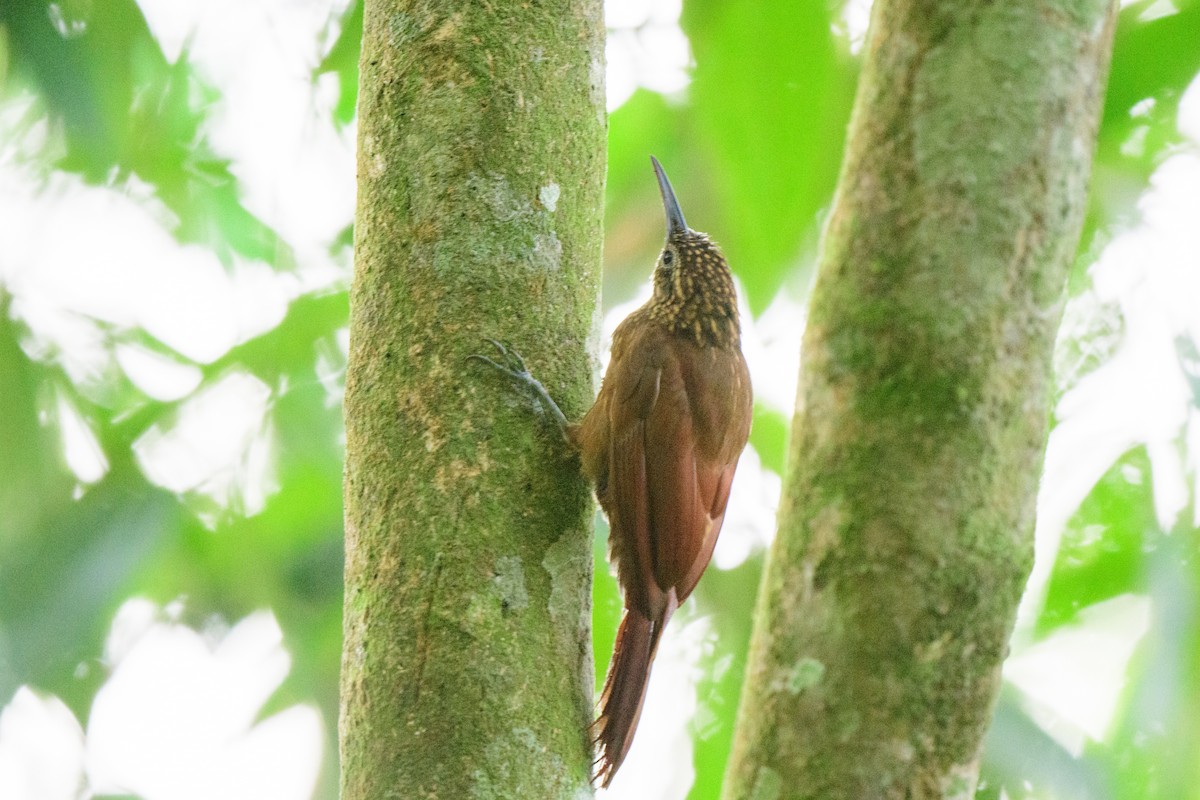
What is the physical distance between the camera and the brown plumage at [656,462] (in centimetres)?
245

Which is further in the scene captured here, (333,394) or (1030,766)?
(333,394)

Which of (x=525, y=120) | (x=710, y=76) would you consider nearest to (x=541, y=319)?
(x=525, y=120)

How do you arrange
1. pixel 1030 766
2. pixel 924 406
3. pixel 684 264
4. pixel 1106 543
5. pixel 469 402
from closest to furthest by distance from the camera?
pixel 924 406 → pixel 469 402 → pixel 1030 766 → pixel 1106 543 → pixel 684 264

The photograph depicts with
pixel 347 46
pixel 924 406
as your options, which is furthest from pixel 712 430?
pixel 924 406

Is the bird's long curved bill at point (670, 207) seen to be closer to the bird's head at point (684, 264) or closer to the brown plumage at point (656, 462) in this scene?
the bird's head at point (684, 264)

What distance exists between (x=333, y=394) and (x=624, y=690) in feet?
5.61

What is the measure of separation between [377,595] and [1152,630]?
5.18ft

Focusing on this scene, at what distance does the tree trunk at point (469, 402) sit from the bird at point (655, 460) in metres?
0.19

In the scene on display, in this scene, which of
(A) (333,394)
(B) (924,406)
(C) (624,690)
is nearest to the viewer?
(B) (924,406)

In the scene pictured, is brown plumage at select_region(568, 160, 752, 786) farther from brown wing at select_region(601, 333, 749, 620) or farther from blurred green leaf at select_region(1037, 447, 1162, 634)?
blurred green leaf at select_region(1037, 447, 1162, 634)

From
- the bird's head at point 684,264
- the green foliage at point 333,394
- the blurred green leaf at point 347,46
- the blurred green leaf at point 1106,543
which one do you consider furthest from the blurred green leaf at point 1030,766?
the blurred green leaf at point 347,46

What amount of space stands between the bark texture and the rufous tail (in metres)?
0.94

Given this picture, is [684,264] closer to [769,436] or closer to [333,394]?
[769,436]

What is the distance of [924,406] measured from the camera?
1.27 meters
